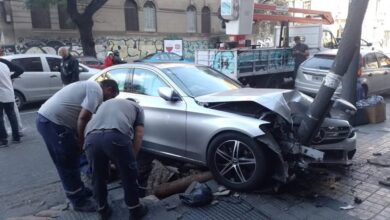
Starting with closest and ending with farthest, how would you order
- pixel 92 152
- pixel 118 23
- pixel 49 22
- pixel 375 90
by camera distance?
1. pixel 92 152
2. pixel 375 90
3. pixel 49 22
4. pixel 118 23

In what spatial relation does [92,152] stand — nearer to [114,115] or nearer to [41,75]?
[114,115]

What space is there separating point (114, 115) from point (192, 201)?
1.31 m

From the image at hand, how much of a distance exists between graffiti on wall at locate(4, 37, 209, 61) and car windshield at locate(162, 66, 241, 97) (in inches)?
736

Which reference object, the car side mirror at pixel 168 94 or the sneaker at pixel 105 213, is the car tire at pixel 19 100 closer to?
the car side mirror at pixel 168 94

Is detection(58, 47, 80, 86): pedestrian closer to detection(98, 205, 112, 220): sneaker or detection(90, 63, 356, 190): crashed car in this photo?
detection(90, 63, 356, 190): crashed car

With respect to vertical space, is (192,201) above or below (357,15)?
below

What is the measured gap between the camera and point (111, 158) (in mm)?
3293

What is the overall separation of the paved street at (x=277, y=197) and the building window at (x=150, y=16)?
23.0 metres

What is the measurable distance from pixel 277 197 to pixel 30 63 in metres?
8.39

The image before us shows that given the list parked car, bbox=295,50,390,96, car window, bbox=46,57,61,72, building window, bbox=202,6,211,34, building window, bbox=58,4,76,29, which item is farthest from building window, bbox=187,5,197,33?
parked car, bbox=295,50,390,96

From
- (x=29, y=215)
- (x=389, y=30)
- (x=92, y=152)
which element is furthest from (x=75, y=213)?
(x=389, y=30)

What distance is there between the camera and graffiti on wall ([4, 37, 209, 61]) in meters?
21.3

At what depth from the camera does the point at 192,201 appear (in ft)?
12.6

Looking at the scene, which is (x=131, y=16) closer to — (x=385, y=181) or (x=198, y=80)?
(x=198, y=80)
